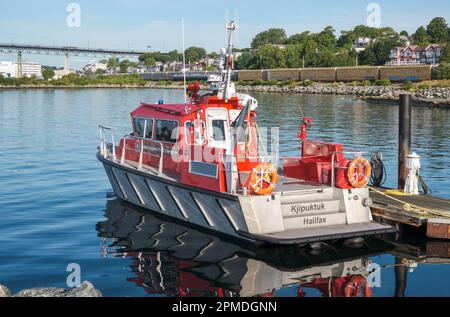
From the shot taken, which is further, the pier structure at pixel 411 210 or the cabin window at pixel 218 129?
the cabin window at pixel 218 129

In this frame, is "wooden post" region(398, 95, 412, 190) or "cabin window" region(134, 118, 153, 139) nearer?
"cabin window" region(134, 118, 153, 139)

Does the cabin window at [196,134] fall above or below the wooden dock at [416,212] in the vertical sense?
above

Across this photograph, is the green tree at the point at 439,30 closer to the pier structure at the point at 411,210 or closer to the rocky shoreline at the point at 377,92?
the rocky shoreline at the point at 377,92

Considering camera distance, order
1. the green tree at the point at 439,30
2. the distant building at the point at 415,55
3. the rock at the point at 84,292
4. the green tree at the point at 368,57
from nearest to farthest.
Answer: the rock at the point at 84,292 < the distant building at the point at 415,55 < the green tree at the point at 368,57 < the green tree at the point at 439,30

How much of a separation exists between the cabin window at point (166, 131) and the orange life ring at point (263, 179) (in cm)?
351

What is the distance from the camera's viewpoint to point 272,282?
1113cm

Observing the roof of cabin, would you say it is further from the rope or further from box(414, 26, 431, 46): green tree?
box(414, 26, 431, 46): green tree

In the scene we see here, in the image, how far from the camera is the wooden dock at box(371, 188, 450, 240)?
13383mm

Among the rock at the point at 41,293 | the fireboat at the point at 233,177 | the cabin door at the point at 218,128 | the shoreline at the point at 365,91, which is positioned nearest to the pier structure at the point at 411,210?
the fireboat at the point at 233,177

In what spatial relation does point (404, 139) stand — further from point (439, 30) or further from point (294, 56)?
point (439, 30)

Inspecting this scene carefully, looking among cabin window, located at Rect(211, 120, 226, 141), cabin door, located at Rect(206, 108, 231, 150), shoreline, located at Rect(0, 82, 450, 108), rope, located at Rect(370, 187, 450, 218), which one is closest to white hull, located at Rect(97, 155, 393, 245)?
rope, located at Rect(370, 187, 450, 218)

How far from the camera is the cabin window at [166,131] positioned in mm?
15141

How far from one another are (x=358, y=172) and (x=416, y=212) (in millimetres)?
1749

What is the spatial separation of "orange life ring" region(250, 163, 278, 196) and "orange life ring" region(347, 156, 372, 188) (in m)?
2.07
